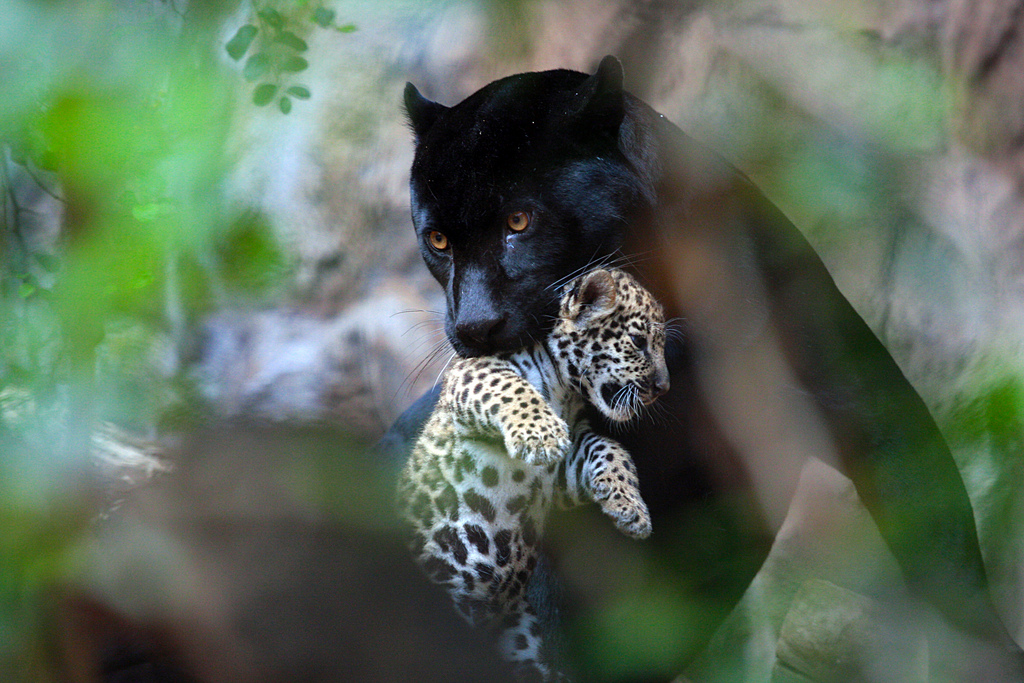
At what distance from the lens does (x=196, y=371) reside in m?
2.48

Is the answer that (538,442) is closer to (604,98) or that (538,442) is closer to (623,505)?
(623,505)

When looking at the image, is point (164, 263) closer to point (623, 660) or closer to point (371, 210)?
point (623, 660)

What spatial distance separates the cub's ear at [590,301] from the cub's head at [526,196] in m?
0.06

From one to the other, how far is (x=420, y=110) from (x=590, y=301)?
2.42ft

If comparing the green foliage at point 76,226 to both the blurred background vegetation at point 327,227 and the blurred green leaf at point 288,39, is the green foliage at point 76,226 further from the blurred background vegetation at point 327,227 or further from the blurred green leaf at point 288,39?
the blurred green leaf at point 288,39

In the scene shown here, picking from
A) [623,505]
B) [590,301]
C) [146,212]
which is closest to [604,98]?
[590,301]

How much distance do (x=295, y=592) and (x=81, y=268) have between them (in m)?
0.79

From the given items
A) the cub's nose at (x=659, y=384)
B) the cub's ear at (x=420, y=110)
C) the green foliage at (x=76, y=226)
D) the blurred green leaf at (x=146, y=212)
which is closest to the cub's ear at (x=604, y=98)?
the cub's ear at (x=420, y=110)

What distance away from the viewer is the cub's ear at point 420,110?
222 centimetres

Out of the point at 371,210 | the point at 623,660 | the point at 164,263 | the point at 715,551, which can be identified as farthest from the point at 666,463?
the point at 371,210

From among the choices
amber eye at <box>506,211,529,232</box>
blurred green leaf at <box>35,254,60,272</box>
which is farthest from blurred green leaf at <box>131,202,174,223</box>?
amber eye at <box>506,211,529,232</box>

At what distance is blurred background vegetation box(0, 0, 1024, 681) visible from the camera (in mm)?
976

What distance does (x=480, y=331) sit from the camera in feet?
6.03

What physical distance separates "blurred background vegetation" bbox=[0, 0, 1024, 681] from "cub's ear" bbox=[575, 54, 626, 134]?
0.34m
